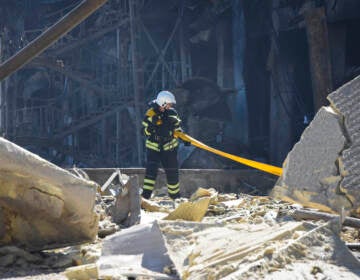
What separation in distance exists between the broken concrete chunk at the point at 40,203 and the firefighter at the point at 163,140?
4.32m

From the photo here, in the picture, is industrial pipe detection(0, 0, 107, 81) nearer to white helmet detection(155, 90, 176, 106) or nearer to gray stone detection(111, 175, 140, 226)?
gray stone detection(111, 175, 140, 226)

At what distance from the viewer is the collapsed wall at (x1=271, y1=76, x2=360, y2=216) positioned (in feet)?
13.0

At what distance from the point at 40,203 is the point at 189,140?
4.72 metres

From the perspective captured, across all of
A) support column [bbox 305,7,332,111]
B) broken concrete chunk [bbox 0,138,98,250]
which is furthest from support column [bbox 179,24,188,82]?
broken concrete chunk [bbox 0,138,98,250]

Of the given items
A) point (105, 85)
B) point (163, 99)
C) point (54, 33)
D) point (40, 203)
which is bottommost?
point (40, 203)

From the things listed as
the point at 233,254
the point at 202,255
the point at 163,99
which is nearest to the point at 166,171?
the point at 163,99

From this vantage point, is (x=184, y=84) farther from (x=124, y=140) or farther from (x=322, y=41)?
(x=322, y=41)

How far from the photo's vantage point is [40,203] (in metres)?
3.58

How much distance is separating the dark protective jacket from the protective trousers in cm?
9

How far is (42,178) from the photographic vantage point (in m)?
3.50

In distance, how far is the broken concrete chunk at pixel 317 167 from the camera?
161 inches

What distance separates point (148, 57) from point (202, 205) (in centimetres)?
1339

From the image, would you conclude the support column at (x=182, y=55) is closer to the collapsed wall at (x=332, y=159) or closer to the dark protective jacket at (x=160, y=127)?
the dark protective jacket at (x=160, y=127)

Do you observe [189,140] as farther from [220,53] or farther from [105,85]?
[105,85]
